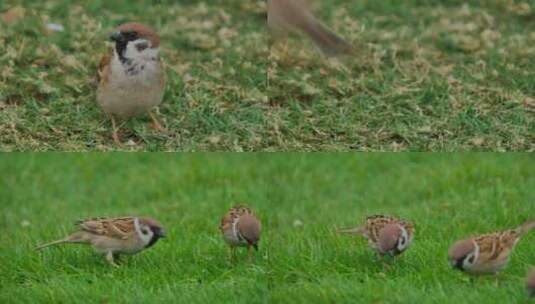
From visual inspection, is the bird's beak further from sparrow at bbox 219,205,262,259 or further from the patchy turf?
sparrow at bbox 219,205,262,259

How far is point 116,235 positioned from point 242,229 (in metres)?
0.52

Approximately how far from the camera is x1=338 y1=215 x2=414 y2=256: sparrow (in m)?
4.73

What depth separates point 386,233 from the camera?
15.6ft

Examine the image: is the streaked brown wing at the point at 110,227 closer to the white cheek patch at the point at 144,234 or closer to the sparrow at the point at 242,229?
the white cheek patch at the point at 144,234

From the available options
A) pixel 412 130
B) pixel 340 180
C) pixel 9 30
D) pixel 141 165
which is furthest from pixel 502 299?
pixel 141 165

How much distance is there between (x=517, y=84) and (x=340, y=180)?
5.09 feet

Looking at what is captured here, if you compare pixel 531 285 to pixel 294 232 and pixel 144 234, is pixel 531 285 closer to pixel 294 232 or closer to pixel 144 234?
pixel 294 232

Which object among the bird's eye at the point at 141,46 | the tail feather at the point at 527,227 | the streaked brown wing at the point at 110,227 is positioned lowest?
the streaked brown wing at the point at 110,227

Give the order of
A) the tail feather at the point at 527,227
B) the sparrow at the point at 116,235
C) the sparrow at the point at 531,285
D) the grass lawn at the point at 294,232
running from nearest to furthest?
1. the sparrow at the point at 531,285
2. the grass lawn at the point at 294,232
3. the tail feather at the point at 527,227
4. the sparrow at the point at 116,235

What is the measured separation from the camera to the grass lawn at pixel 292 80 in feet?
14.6

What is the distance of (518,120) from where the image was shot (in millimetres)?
4457

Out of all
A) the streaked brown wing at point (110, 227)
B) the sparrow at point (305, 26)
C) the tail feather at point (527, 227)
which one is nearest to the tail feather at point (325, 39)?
the sparrow at point (305, 26)

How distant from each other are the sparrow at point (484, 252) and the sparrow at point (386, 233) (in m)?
0.19

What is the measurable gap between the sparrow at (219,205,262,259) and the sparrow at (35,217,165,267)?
280mm
